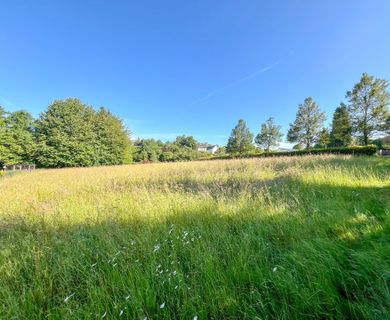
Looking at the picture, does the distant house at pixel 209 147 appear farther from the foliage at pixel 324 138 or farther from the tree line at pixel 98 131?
the foliage at pixel 324 138

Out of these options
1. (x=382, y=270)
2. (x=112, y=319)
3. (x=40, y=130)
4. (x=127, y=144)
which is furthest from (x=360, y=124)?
(x=40, y=130)

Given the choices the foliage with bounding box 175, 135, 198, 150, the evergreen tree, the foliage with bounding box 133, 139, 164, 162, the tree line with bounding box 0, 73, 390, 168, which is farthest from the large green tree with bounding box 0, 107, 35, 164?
the foliage with bounding box 175, 135, 198, 150

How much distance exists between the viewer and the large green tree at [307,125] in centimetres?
3316

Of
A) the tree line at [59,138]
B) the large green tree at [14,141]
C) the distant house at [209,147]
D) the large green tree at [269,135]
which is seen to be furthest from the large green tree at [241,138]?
the distant house at [209,147]

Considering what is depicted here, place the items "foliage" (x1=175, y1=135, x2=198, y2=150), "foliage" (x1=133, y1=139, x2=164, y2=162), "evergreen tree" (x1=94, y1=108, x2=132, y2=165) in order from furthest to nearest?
"foliage" (x1=175, y1=135, x2=198, y2=150)
"foliage" (x1=133, y1=139, x2=164, y2=162)
"evergreen tree" (x1=94, y1=108, x2=132, y2=165)

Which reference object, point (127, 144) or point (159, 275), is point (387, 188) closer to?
point (159, 275)

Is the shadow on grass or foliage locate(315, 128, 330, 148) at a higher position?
foliage locate(315, 128, 330, 148)

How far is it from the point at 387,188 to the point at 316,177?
1373 mm

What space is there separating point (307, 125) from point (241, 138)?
13.7 m

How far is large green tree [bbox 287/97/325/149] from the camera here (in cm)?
3316

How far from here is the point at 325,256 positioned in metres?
1.67

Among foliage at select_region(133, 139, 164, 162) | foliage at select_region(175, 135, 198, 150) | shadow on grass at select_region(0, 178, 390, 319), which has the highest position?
foliage at select_region(175, 135, 198, 150)

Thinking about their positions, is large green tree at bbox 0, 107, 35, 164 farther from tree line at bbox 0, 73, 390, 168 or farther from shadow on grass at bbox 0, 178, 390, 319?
shadow on grass at bbox 0, 178, 390, 319

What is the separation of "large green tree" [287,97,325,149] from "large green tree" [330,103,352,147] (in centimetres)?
405
